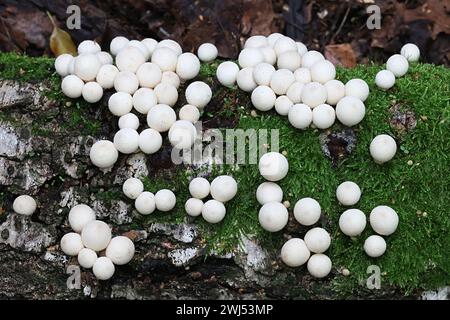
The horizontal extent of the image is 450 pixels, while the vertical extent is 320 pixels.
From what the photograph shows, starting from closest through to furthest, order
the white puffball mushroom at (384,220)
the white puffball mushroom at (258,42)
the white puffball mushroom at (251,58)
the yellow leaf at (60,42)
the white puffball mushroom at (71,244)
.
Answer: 1. the white puffball mushroom at (384,220)
2. the white puffball mushroom at (71,244)
3. the white puffball mushroom at (251,58)
4. the white puffball mushroom at (258,42)
5. the yellow leaf at (60,42)

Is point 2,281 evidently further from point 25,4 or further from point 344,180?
point 25,4

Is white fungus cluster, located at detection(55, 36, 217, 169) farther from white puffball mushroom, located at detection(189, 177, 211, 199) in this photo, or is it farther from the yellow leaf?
the yellow leaf

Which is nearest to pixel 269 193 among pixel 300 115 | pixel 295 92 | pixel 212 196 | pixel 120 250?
pixel 212 196

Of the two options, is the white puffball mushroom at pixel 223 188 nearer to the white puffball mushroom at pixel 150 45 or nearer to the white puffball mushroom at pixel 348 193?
the white puffball mushroom at pixel 348 193

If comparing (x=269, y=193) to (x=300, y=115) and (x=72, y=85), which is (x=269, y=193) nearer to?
(x=300, y=115)

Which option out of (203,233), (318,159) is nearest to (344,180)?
(318,159)

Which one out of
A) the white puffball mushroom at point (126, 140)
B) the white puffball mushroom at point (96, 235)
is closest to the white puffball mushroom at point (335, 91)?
the white puffball mushroom at point (126, 140)

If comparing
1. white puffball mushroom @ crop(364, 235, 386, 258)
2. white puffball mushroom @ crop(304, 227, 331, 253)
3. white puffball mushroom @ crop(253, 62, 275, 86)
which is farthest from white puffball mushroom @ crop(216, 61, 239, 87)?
white puffball mushroom @ crop(364, 235, 386, 258)
